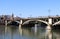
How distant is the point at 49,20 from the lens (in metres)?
55.4

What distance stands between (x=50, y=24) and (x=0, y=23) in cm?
4545

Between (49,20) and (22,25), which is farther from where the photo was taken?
(22,25)

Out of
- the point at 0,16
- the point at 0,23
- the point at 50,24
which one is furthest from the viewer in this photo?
the point at 0,16

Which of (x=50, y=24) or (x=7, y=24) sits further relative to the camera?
(x=7, y=24)

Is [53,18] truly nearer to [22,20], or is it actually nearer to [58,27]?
[58,27]

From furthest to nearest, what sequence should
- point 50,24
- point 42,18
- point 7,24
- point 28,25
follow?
point 7,24 < point 28,25 < point 42,18 < point 50,24

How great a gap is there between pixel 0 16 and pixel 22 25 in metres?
40.8

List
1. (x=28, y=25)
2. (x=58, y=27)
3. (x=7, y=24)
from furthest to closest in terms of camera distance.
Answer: (x=7, y=24)
(x=28, y=25)
(x=58, y=27)

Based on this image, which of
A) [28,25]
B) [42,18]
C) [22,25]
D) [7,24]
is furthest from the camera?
[7,24]

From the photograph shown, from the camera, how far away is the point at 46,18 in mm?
57281

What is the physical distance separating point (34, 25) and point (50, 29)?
29.1m

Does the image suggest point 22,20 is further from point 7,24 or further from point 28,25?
point 7,24

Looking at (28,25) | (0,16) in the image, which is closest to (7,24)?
(28,25)

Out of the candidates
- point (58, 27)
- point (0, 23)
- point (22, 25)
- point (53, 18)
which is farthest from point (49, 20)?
point (0, 23)
